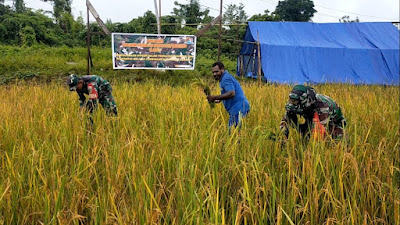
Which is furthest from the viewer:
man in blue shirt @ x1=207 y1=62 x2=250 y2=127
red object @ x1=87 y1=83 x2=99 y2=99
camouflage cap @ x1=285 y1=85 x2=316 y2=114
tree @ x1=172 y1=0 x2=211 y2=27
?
tree @ x1=172 y1=0 x2=211 y2=27

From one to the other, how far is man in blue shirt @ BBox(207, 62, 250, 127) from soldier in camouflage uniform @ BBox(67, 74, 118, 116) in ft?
4.83

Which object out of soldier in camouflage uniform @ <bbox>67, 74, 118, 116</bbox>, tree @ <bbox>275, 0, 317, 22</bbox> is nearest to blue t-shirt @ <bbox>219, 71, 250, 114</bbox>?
soldier in camouflage uniform @ <bbox>67, 74, 118, 116</bbox>

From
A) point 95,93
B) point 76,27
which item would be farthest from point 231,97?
point 76,27

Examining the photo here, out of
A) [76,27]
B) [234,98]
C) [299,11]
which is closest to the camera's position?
[234,98]

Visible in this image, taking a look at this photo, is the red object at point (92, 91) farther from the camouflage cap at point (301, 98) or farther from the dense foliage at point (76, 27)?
the dense foliage at point (76, 27)

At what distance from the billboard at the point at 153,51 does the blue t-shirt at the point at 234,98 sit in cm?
614

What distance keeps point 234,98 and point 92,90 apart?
1912 mm

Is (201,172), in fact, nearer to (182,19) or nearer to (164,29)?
(164,29)

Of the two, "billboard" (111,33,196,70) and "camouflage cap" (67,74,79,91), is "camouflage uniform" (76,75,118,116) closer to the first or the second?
"camouflage cap" (67,74,79,91)

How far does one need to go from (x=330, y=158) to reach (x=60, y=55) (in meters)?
14.3

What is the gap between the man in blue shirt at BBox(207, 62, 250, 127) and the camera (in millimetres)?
3707

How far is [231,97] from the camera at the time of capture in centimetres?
372

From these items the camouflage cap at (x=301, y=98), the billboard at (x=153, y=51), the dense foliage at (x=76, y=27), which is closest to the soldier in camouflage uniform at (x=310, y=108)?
the camouflage cap at (x=301, y=98)

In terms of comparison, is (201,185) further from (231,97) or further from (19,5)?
(19,5)
